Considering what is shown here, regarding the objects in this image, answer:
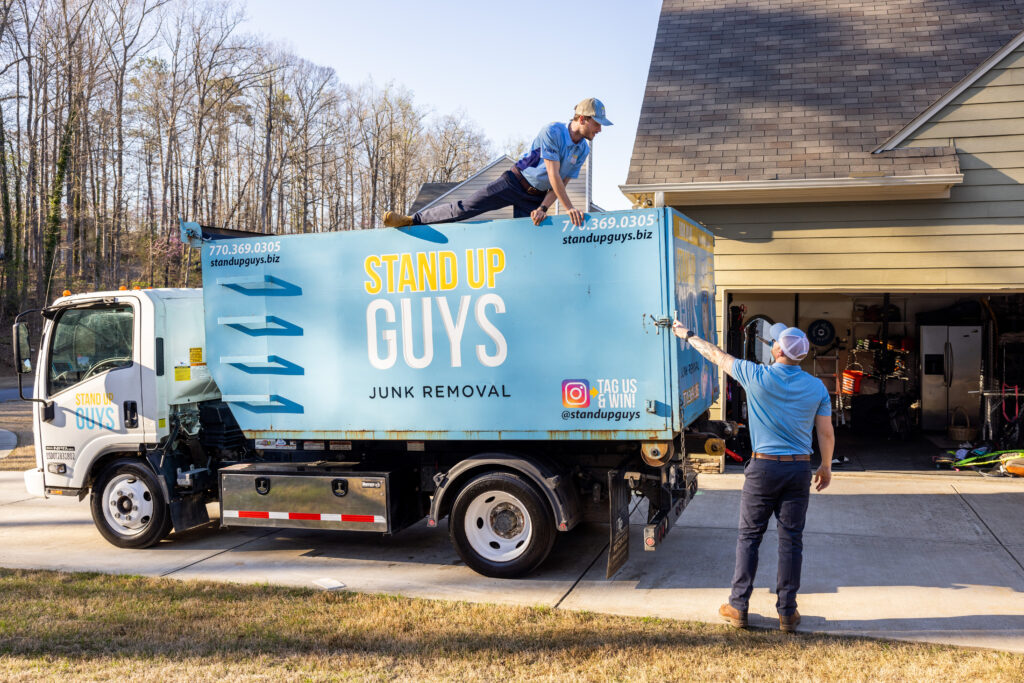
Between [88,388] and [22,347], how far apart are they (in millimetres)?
629

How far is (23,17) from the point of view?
28828 mm

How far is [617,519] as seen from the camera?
5.92 meters

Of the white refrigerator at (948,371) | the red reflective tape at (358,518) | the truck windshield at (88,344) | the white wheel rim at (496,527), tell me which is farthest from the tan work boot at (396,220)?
the white refrigerator at (948,371)

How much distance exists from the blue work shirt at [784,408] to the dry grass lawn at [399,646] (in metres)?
1.18

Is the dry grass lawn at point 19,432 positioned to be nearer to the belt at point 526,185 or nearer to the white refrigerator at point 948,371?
the belt at point 526,185

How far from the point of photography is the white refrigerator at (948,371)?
13.3 m

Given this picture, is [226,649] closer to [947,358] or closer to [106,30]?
[947,358]

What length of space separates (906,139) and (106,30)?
3030cm

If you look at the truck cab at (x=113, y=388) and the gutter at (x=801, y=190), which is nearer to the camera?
the truck cab at (x=113, y=388)

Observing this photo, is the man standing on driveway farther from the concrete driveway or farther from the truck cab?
the truck cab

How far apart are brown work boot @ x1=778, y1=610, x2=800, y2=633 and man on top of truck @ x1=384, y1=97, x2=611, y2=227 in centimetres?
318

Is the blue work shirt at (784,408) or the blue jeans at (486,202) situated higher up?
the blue jeans at (486,202)

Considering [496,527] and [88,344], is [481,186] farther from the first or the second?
[496,527]

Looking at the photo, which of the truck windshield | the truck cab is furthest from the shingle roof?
the truck windshield
